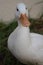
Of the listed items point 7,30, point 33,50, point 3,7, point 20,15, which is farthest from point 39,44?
point 3,7

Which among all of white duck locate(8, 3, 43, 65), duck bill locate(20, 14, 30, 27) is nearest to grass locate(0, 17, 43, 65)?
white duck locate(8, 3, 43, 65)

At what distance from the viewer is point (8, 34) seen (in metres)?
2.28

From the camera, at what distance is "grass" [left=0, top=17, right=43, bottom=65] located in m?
1.96

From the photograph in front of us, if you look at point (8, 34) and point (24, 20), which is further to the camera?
point (8, 34)

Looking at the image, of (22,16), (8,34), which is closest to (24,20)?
(22,16)

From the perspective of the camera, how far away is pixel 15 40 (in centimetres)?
172

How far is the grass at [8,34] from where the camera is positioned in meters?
1.96

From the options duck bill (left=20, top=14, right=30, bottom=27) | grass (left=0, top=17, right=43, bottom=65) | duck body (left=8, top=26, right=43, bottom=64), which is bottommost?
grass (left=0, top=17, right=43, bottom=65)

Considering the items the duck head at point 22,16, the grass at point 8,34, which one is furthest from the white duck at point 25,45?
the grass at point 8,34

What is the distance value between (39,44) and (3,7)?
1.08 meters

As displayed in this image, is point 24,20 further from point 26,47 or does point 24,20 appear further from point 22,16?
point 26,47

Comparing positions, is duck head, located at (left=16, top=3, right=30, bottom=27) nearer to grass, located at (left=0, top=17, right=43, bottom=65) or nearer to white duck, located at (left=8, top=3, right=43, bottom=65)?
white duck, located at (left=8, top=3, right=43, bottom=65)

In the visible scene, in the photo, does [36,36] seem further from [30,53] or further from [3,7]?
[3,7]

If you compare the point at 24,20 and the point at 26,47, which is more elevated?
the point at 24,20
